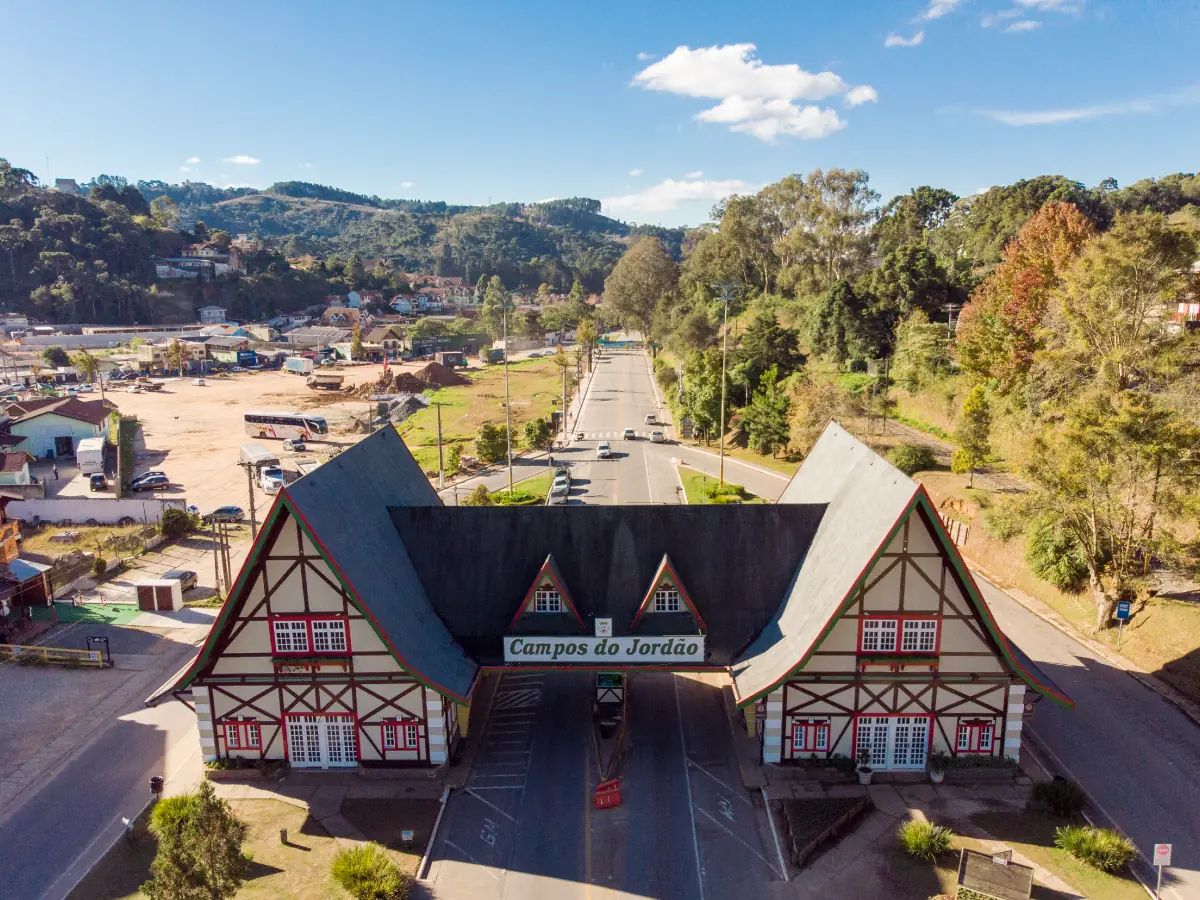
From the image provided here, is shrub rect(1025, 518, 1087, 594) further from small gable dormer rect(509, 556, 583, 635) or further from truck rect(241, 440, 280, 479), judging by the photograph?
truck rect(241, 440, 280, 479)

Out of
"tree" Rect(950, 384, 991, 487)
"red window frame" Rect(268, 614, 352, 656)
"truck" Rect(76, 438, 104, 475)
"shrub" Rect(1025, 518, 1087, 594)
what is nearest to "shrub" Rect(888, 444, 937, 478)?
"tree" Rect(950, 384, 991, 487)

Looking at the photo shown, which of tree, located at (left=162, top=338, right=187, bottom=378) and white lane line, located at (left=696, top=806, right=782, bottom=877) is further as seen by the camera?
tree, located at (left=162, top=338, right=187, bottom=378)

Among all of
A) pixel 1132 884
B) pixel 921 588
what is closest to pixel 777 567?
pixel 921 588

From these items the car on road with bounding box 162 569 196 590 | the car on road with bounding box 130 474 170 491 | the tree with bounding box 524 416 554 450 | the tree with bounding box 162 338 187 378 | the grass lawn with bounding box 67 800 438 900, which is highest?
the tree with bounding box 162 338 187 378

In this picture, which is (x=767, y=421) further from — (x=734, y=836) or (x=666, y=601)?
(x=734, y=836)

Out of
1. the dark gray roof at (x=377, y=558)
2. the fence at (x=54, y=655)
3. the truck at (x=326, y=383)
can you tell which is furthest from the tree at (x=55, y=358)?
the dark gray roof at (x=377, y=558)

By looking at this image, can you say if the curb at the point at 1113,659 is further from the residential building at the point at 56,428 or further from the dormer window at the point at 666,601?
the residential building at the point at 56,428
